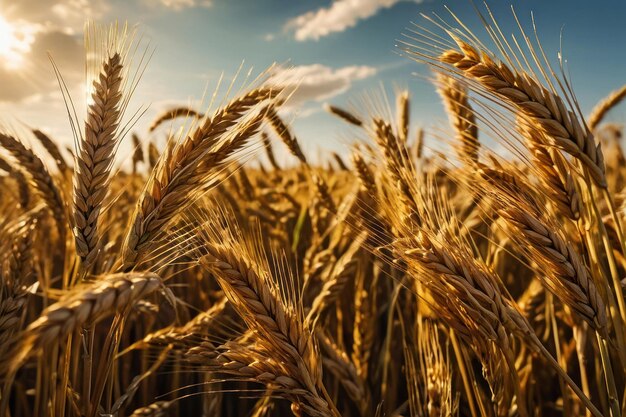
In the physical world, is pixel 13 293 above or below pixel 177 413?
above

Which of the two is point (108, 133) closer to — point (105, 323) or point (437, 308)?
point (437, 308)

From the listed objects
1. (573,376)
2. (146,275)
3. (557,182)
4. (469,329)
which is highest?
(557,182)

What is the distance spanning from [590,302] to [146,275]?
1.01 metres

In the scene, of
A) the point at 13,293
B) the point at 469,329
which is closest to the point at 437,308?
the point at 469,329

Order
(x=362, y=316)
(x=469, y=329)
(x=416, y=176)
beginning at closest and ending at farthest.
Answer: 1. (x=469, y=329)
2. (x=416, y=176)
3. (x=362, y=316)

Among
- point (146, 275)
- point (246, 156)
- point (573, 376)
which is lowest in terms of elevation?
point (573, 376)

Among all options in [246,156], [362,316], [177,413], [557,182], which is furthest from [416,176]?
[177,413]

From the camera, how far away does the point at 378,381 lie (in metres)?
2.21

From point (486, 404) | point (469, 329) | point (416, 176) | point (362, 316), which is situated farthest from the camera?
point (362, 316)

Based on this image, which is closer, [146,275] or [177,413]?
[146,275]

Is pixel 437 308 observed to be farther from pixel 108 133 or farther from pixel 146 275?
pixel 108 133

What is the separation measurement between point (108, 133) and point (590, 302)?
1.30 m

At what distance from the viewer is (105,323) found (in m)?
2.96

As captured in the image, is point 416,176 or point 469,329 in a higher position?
point 416,176
